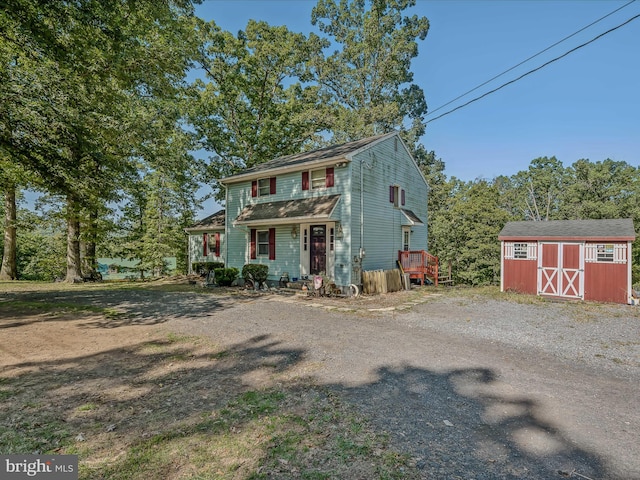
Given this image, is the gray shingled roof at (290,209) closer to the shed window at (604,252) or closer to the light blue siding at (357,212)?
the light blue siding at (357,212)

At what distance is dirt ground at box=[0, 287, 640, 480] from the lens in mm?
2844

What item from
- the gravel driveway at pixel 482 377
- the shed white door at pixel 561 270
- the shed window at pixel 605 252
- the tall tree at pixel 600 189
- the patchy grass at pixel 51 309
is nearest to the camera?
the gravel driveway at pixel 482 377

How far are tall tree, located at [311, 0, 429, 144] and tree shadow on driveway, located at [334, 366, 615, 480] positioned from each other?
79.2ft

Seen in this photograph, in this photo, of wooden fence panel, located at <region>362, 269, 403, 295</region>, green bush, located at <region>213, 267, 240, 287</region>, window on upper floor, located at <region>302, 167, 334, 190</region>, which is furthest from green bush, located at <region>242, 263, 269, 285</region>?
wooden fence panel, located at <region>362, 269, 403, 295</region>

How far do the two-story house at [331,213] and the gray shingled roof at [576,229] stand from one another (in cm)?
447

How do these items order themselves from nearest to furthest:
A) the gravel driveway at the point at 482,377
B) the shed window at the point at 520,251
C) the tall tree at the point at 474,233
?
the gravel driveway at the point at 482,377, the shed window at the point at 520,251, the tall tree at the point at 474,233

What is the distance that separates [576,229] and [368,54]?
21735 millimetres

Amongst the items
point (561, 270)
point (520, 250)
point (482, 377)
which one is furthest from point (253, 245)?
point (561, 270)

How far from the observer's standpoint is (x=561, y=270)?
12.7 meters

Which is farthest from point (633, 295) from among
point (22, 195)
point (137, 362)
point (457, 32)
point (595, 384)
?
point (22, 195)

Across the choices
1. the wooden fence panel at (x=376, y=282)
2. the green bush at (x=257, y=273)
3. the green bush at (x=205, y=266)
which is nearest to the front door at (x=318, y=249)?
the wooden fence panel at (x=376, y=282)

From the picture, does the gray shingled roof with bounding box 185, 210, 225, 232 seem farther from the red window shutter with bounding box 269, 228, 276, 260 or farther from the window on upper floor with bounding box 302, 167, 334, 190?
the window on upper floor with bounding box 302, 167, 334, 190

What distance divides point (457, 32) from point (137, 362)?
15.1m

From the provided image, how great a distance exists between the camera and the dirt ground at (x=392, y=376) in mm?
2844
